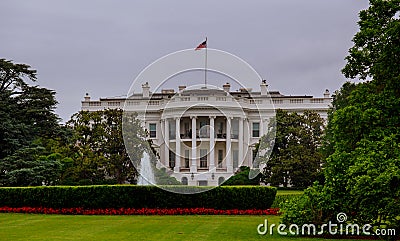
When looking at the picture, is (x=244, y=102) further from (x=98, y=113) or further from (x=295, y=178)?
(x=98, y=113)

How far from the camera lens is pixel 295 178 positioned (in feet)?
135

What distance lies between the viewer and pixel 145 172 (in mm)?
38312

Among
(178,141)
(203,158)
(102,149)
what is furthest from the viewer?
(203,158)

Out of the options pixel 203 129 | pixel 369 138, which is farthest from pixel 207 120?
pixel 369 138

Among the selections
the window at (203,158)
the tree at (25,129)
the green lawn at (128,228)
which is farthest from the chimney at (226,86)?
the green lawn at (128,228)

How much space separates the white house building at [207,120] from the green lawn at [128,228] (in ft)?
Answer: 92.3

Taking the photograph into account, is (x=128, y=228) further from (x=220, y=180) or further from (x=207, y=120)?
(x=207, y=120)

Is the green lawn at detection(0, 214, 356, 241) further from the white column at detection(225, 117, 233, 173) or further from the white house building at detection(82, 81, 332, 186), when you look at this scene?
the white column at detection(225, 117, 233, 173)

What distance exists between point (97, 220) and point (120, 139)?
20.4 meters

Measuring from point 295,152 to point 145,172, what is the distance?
34.6 feet

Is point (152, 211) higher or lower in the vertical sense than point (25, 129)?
lower

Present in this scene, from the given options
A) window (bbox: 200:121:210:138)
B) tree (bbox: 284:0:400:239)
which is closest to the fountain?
window (bbox: 200:121:210:138)

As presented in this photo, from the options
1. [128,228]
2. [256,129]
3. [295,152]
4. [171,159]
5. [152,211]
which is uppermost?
[256,129]

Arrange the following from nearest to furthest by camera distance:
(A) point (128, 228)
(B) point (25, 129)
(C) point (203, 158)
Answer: (A) point (128, 228)
(B) point (25, 129)
(C) point (203, 158)
